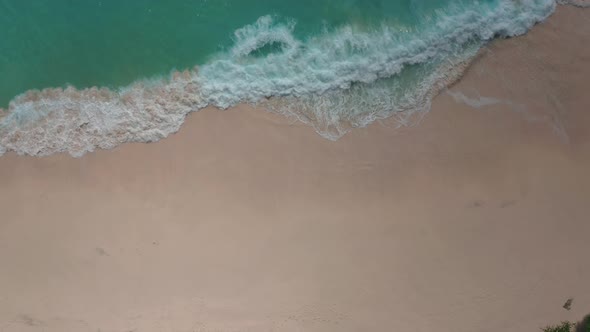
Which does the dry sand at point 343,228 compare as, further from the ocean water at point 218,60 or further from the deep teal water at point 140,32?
the deep teal water at point 140,32

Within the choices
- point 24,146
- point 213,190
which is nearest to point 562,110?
point 213,190

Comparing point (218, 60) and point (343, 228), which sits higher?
point (218, 60)

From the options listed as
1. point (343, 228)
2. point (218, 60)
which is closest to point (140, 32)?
point (218, 60)

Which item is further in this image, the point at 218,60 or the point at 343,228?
the point at 218,60

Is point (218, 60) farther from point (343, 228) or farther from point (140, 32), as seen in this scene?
point (343, 228)

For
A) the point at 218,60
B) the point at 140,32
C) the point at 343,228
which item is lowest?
the point at 343,228

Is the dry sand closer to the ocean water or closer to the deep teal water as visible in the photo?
the ocean water
